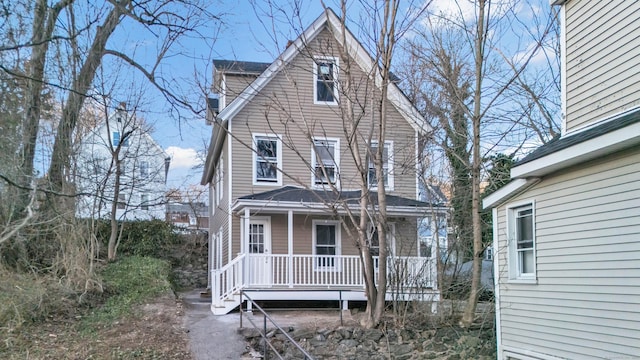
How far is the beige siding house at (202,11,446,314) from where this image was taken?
13.2 m

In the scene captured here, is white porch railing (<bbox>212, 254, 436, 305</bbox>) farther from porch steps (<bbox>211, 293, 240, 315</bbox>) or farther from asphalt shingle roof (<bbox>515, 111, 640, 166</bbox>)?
asphalt shingle roof (<bbox>515, 111, 640, 166</bbox>)

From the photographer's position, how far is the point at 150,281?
41.7 ft

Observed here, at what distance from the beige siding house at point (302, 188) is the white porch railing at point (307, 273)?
1.1 inches

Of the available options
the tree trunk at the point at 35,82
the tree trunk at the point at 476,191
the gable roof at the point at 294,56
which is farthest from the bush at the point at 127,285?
the tree trunk at the point at 476,191

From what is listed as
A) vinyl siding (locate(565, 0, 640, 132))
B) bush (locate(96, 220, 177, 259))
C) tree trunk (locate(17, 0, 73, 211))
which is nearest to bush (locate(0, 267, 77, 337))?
tree trunk (locate(17, 0, 73, 211))

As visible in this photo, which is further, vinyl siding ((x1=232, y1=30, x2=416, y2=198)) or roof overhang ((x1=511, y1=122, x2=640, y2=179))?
vinyl siding ((x1=232, y1=30, x2=416, y2=198))

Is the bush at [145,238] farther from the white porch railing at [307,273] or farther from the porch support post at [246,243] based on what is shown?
the white porch railing at [307,273]

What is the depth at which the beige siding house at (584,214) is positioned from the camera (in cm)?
673

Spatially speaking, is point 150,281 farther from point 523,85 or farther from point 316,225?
point 523,85

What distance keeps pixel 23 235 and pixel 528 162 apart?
9644 millimetres

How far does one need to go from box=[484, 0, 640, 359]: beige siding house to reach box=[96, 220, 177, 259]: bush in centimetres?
1302

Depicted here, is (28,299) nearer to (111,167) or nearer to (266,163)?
(111,167)

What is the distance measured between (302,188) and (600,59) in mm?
8815

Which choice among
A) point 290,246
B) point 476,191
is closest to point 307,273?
point 290,246
